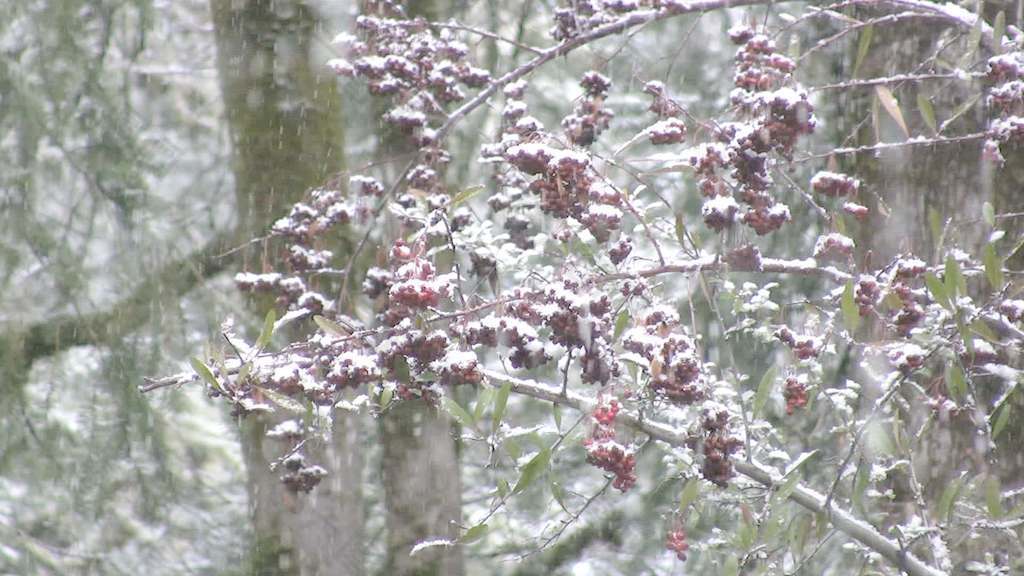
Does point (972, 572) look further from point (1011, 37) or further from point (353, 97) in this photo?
point (353, 97)

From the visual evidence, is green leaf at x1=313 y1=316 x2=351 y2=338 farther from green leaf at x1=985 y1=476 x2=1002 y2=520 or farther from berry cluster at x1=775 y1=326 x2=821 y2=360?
green leaf at x1=985 y1=476 x2=1002 y2=520

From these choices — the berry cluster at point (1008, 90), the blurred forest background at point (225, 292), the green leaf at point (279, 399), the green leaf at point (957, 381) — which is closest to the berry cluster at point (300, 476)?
the green leaf at point (279, 399)

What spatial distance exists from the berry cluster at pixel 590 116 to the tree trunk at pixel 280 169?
5.33 ft

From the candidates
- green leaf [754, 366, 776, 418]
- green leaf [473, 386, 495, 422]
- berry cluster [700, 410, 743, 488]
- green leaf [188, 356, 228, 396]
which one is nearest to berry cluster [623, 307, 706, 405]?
berry cluster [700, 410, 743, 488]

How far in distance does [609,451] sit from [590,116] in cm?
98

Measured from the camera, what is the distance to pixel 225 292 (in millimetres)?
5027

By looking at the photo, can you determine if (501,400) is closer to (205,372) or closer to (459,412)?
(459,412)

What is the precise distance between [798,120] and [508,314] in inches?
24.8

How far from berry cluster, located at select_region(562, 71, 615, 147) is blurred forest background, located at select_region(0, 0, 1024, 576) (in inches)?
35.4

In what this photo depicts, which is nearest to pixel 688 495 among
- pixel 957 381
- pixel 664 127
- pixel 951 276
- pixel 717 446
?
pixel 717 446

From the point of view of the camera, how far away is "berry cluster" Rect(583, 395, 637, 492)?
2.20 m

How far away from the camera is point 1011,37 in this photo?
272 cm

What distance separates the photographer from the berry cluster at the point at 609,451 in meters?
2.20

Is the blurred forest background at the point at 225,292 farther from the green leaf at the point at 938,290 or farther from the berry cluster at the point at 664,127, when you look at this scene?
the green leaf at the point at 938,290
